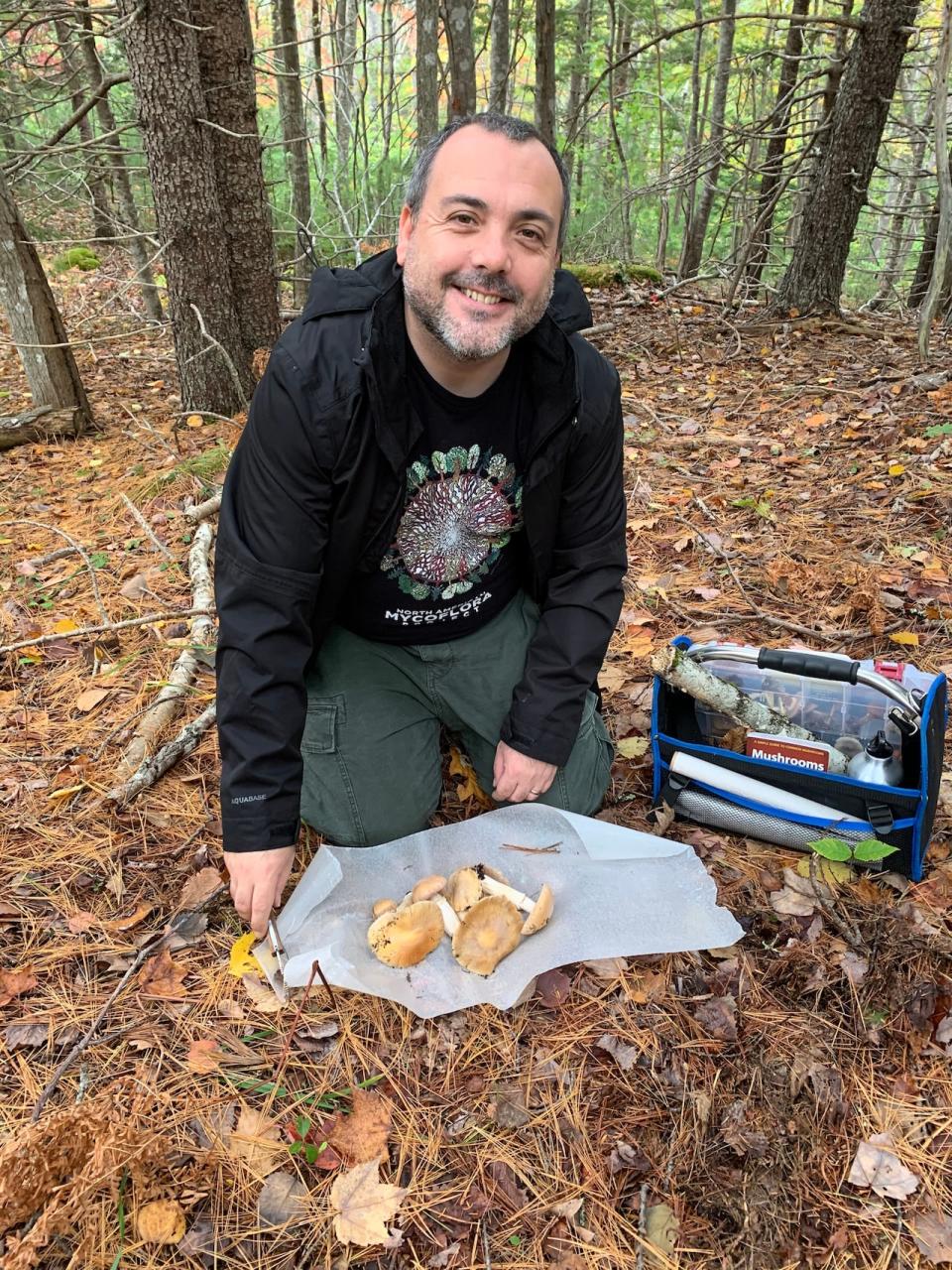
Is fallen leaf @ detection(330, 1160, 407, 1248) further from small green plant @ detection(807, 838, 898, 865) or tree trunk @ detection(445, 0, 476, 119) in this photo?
tree trunk @ detection(445, 0, 476, 119)

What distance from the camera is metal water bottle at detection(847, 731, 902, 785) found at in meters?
2.09

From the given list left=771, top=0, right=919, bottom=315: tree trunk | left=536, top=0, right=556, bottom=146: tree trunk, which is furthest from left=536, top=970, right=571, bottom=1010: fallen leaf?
Answer: left=536, top=0, right=556, bottom=146: tree trunk

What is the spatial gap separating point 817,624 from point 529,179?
2.09 m

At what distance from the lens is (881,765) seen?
82.1 inches

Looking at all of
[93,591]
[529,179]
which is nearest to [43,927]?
[93,591]

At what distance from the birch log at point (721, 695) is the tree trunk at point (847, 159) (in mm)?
5938

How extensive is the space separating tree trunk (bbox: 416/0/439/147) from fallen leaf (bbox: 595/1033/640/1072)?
24.6 ft

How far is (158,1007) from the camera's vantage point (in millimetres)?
1842

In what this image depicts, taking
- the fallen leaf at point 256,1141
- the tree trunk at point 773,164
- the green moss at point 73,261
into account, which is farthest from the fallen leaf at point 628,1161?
the green moss at point 73,261

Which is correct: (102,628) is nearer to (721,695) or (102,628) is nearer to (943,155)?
(721,695)

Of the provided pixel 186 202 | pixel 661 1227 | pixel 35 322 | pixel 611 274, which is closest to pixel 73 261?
pixel 35 322

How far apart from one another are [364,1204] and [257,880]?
680 millimetres

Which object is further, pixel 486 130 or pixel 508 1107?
pixel 486 130

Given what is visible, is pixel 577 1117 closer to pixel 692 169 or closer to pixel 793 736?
pixel 793 736
